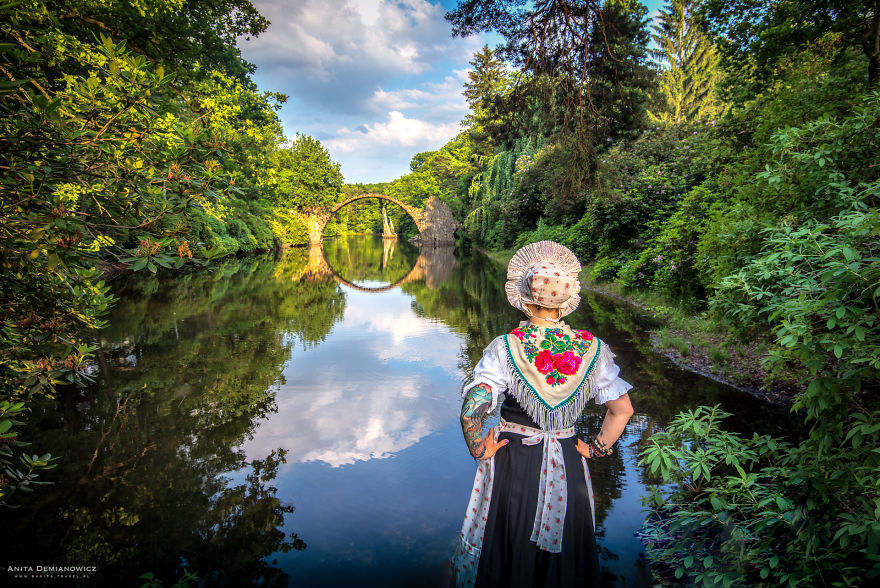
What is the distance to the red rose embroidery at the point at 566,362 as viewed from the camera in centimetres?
235

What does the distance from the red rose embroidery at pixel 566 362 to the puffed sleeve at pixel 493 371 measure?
11.2 inches

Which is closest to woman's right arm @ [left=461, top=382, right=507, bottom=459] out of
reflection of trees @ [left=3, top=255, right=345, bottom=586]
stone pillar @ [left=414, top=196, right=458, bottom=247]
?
reflection of trees @ [left=3, top=255, right=345, bottom=586]

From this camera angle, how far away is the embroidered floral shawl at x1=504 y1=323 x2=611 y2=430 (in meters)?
2.35

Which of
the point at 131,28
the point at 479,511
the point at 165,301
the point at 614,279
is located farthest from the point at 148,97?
the point at 614,279

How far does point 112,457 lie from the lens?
15.5ft

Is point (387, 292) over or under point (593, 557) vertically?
over

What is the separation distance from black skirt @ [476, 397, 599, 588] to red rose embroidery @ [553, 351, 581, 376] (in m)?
0.33

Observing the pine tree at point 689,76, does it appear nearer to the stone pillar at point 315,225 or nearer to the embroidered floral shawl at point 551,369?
the stone pillar at point 315,225

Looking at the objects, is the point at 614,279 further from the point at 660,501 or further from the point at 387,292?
the point at 660,501

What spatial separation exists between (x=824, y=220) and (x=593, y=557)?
3444 mm

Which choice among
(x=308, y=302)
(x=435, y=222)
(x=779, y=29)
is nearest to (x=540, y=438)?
(x=779, y=29)

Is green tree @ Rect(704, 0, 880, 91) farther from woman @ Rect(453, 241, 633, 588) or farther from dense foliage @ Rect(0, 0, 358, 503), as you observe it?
dense foliage @ Rect(0, 0, 358, 503)

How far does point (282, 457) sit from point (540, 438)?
3.65 metres

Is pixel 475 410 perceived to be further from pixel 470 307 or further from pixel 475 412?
pixel 470 307
